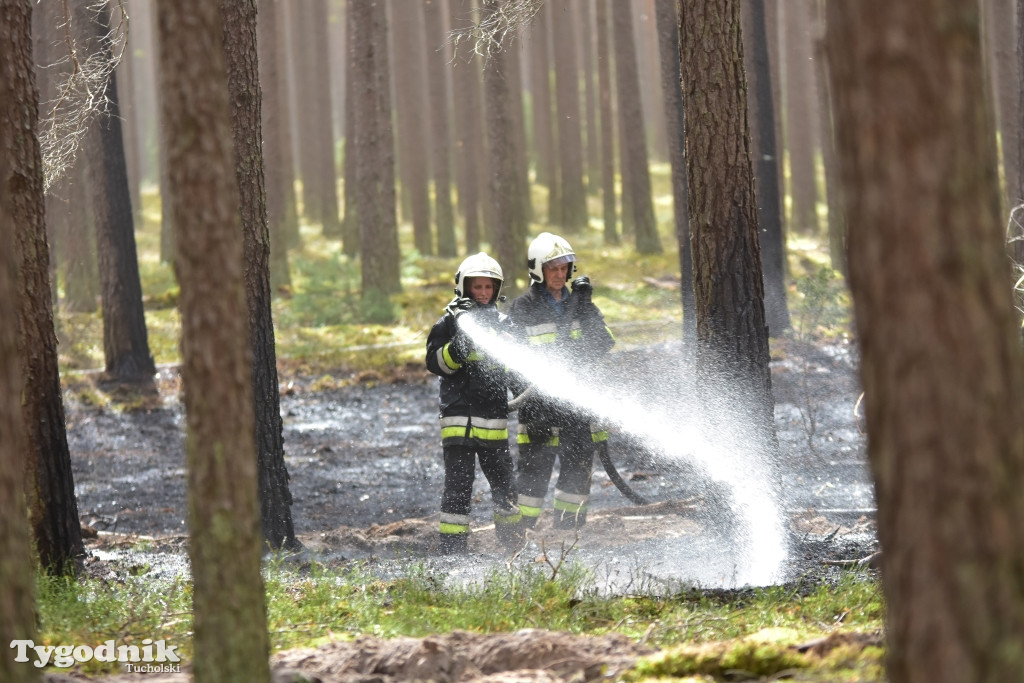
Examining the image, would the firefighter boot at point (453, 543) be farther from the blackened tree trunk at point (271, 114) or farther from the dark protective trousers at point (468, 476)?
the blackened tree trunk at point (271, 114)

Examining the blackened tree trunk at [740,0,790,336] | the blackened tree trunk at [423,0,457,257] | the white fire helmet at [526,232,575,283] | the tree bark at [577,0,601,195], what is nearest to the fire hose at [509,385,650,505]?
the white fire helmet at [526,232,575,283]

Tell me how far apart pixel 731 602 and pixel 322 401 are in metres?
8.60

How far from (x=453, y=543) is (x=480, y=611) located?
2080mm

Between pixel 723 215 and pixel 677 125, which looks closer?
pixel 723 215

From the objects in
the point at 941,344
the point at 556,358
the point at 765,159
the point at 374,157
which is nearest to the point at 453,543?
the point at 556,358

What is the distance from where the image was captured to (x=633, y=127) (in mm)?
20375

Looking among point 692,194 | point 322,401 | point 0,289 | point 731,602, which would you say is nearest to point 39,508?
point 0,289

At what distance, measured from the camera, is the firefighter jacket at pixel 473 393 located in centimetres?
691

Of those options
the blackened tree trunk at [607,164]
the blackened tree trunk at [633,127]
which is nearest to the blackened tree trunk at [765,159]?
the blackened tree trunk at [633,127]

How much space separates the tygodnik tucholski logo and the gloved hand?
12.7ft

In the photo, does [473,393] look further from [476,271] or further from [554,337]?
[476,271]

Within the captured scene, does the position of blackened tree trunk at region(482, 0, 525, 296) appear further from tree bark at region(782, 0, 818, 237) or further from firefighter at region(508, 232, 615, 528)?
tree bark at region(782, 0, 818, 237)

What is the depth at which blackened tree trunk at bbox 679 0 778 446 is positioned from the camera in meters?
6.30

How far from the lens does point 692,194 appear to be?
6496 millimetres
